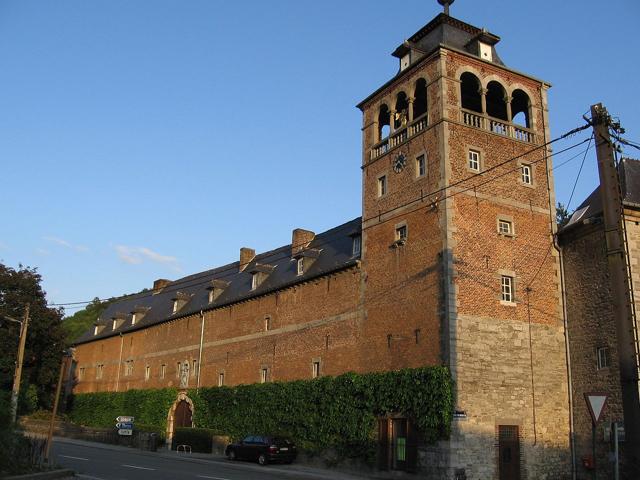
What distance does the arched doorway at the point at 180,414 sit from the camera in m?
39.2

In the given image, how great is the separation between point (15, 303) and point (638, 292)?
4041 centimetres

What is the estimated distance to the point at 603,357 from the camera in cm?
2417

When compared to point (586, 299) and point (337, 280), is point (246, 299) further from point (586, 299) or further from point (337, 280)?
point (586, 299)

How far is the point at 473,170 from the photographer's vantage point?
2653 centimetres

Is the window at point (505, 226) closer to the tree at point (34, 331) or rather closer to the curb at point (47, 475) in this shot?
the curb at point (47, 475)

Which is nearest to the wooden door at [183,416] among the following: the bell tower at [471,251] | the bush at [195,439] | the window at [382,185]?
the bush at [195,439]

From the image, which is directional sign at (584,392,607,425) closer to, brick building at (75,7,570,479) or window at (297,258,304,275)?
brick building at (75,7,570,479)

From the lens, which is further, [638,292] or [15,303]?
[15,303]

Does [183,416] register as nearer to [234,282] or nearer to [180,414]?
[180,414]

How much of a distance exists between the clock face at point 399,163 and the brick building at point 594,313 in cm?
734

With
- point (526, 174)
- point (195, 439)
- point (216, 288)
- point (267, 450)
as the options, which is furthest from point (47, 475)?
point (216, 288)

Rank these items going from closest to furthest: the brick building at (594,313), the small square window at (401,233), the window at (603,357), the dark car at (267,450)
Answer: the brick building at (594,313), the window at (603,357), the small square window at (401,233), the dark car at (267,450)

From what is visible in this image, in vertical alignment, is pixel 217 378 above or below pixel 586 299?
below

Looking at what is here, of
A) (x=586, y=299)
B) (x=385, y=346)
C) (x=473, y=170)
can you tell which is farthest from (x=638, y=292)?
(x=385, y=346)
